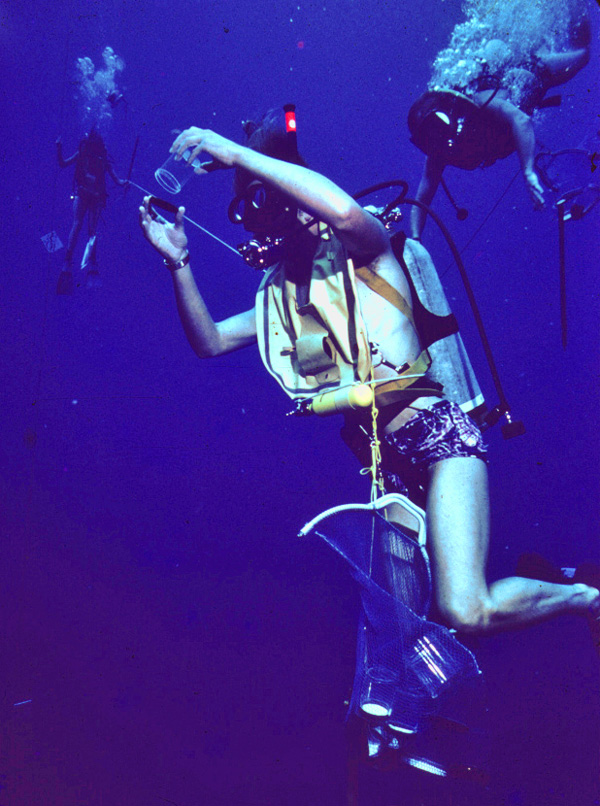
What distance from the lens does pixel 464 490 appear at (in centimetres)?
160

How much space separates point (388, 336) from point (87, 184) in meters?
1.76

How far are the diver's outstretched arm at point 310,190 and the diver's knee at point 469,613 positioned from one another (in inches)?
46.5

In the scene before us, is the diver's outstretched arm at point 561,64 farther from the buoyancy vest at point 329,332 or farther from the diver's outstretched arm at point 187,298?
the diver's outstretched arm at point 187,298

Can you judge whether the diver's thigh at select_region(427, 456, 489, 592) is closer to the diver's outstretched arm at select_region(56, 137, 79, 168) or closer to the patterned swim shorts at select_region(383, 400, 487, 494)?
the patterned swim shorts at select_region(383, 400, 487, 494)

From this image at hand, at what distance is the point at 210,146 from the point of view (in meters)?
1.66

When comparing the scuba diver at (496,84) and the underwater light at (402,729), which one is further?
the scuba diver at (496,84)

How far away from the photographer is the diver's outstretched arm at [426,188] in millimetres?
2289

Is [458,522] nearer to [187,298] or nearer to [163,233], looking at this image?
[187,298]

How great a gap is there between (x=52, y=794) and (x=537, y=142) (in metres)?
3.48

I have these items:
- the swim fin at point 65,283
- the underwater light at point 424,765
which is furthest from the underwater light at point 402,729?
the swim fin at point 65,283

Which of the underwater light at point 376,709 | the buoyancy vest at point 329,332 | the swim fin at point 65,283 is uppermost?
the swim fin at point 65,283

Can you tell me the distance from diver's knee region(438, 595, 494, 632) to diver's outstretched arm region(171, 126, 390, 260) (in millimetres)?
1181

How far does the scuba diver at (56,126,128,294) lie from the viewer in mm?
2434

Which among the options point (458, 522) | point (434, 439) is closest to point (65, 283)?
point (434, 439)
